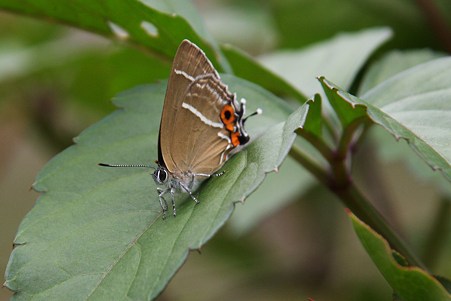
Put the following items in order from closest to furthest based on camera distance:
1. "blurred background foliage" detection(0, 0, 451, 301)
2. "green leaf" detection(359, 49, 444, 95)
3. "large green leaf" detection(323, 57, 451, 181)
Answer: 1. "large green leaf" detection(323, 57, 451, 181)
2. "green leaf" detection(359, 49, 444, 95)
3. "blurred background foliage" detection(0, 0, 451, 301)

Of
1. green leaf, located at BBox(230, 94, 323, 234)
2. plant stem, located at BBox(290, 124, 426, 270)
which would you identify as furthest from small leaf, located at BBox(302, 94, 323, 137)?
green leaf, located at BBox(230, 94, 323, 234)

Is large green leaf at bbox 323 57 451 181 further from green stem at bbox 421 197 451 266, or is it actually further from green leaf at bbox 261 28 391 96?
green stem at bbox 421 197 451 266

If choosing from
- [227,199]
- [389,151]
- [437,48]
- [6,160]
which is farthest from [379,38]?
[6,160]

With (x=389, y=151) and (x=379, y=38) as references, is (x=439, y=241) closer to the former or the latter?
(x=389, y=151)

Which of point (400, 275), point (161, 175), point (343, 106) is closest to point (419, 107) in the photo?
point (343, 106)

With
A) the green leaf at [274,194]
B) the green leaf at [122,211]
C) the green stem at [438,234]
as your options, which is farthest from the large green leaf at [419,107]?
the green stem at [438,234]

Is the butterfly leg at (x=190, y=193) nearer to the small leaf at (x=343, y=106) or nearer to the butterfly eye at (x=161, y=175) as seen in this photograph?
the butterfly eye at (x=161, y=175)
